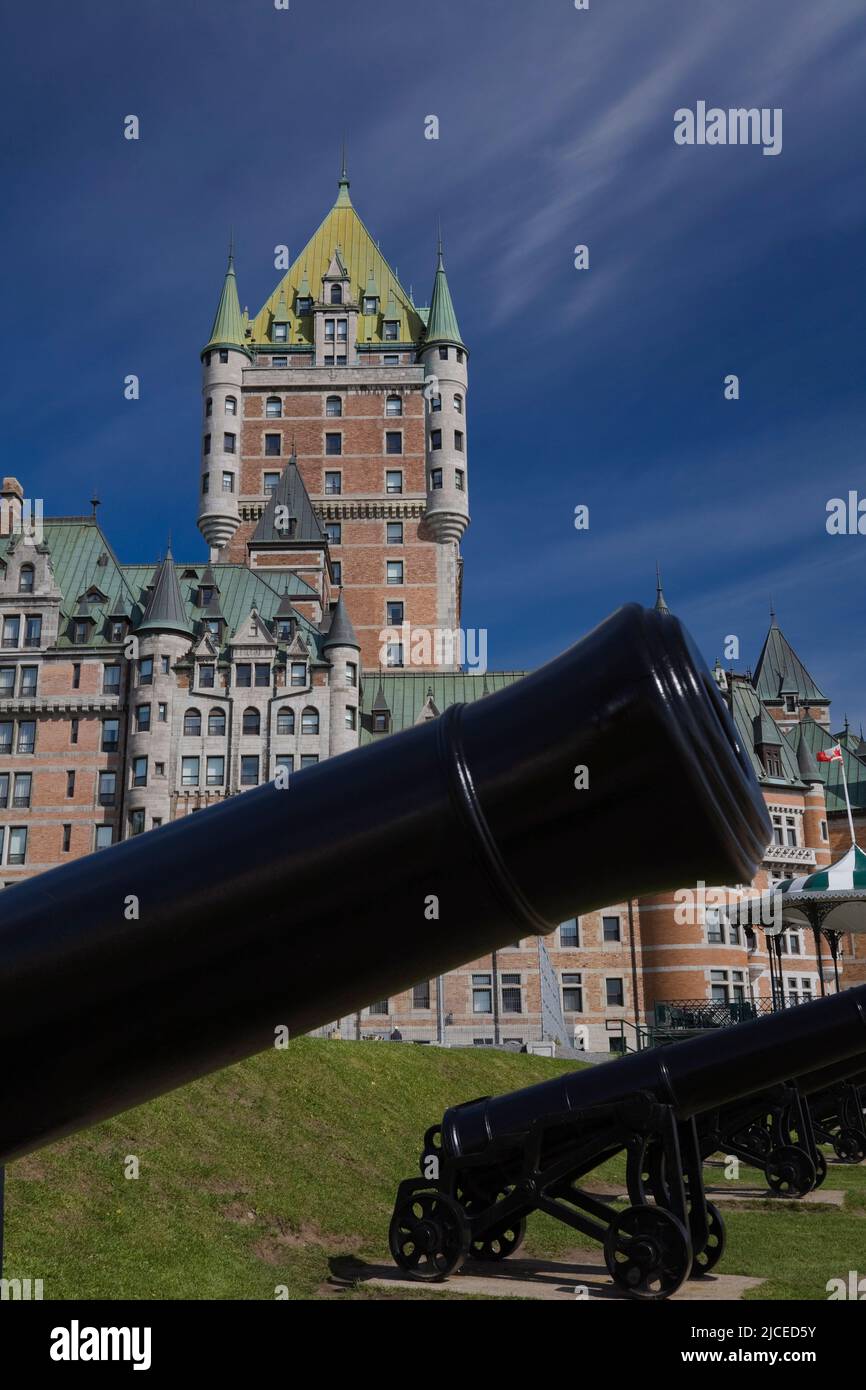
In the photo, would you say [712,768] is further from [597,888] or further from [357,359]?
[357,359]

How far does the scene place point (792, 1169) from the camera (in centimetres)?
1623

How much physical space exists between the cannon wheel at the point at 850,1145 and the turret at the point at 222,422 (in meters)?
61.4

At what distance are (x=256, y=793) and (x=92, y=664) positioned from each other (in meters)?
58.5

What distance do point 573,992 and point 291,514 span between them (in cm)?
3204

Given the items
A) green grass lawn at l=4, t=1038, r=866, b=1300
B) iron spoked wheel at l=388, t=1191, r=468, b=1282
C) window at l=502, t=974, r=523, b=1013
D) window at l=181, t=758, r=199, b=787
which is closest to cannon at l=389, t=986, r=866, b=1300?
iron spoked wheel at l=388, t=1191, r=468, b=1282

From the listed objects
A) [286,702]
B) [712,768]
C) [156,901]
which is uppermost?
[286,702]

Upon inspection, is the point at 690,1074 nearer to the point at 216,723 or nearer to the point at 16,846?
the point at 216,723

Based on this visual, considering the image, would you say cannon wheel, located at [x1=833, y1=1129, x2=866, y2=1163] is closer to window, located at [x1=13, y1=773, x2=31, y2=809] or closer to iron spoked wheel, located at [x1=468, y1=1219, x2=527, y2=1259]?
iron spoked wheel, located at [x1=468, y1=1219, x2=527, y2=1259]

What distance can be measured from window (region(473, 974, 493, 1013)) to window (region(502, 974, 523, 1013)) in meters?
0.66

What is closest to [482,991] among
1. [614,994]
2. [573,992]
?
[573,992]

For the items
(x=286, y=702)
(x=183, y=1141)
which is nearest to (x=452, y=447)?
(x=286, y=702)

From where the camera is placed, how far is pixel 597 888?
2.32 metres

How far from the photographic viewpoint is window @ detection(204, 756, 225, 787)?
186ft

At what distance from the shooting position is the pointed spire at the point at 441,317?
264 feet
